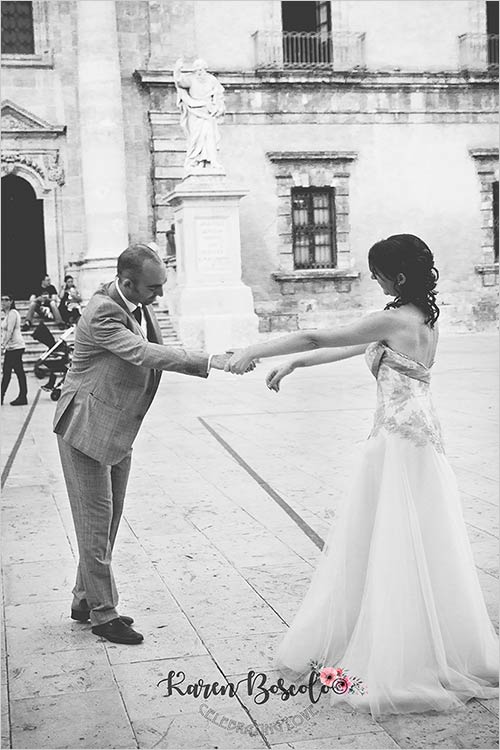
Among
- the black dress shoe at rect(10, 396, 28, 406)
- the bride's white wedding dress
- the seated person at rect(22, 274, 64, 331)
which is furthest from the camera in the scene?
the seated person at rect(22, 274, 64, 331)

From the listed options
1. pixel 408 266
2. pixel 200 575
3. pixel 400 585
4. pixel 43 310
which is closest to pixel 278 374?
pixel 408 266

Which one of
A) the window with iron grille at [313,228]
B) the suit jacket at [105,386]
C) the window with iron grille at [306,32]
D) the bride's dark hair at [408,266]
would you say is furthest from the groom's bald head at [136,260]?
the window with iron grille at [306,32]

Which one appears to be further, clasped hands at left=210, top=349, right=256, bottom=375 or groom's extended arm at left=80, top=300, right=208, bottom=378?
groom's extended arm at left=80, top=300, right=208, bottom=378

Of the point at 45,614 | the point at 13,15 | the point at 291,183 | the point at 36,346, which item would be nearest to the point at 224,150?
the point at 291,183

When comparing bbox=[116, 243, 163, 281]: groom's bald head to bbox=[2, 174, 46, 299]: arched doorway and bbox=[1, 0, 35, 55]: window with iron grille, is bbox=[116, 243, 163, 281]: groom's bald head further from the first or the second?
bbox=[1, 0, 35, 55]: window with iron grille

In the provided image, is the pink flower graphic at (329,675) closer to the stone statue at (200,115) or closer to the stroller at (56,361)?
the stroller at (56,361)

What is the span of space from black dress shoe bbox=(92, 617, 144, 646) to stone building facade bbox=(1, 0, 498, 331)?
18049 mm

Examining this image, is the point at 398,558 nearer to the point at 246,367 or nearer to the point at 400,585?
the point at 400,585

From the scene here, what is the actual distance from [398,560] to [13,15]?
2327 centimetres

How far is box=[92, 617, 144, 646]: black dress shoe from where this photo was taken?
4.60 meters

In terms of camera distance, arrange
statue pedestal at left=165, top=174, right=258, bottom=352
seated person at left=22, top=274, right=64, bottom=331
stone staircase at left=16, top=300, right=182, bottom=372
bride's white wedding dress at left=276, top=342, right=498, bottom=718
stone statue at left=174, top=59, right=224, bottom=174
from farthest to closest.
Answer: stone statue at left=174, top=59, right=224, bottom=174 < statue pedestal at left=165, top=174, right=258, bottom=352 < seated person at left=22, top=274, right=64, bottom=331 < stone staircase at left=16, top=300, right=182, bottom=372 < bride's white wedding dress at left=276, top=342, right=498, bottom=718

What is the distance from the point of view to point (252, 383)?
16.4 meters

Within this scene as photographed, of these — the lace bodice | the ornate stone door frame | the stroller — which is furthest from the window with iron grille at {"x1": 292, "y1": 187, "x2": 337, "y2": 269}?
the lace bodice

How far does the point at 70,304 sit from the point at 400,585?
17.3m
